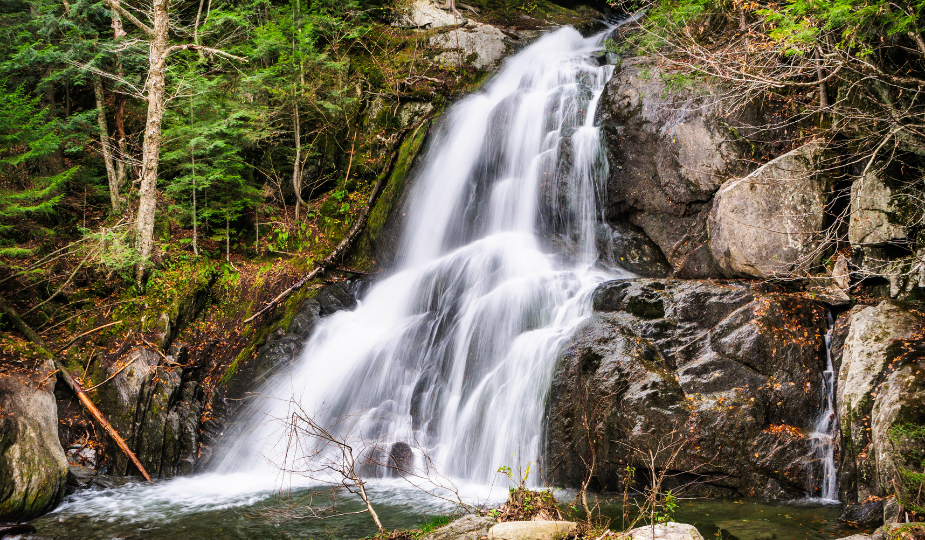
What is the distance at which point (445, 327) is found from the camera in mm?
8977

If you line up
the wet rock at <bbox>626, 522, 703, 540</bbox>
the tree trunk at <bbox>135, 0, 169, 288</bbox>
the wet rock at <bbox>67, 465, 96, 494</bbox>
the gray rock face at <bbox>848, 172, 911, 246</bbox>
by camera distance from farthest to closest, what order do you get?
the tree trunk at <bbox>135, 0, 169, 288</bbox>, the wet rock at <bbox>67, 465, 96, 494</bbox>, the gray rock face at <bbox>848, 172, 911, 246</bbox>, the wet rock at <bbox>626, 522, 703, 540</bbox>

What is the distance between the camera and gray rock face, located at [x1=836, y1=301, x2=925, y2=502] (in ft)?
15.0

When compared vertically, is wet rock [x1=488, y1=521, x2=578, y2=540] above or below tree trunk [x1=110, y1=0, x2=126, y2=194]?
below

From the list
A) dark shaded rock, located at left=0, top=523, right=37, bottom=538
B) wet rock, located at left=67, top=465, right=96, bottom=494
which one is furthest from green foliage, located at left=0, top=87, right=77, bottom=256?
dark shaded rock, located at left=0, top=523, right=37, bottom=538

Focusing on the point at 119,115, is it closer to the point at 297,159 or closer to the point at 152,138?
the point at 152,138

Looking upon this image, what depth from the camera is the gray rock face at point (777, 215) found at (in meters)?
6.90

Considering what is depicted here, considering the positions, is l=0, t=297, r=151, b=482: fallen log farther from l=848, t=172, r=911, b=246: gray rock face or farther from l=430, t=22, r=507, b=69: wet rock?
l=430, t=22, r=507, b=69: wet rock

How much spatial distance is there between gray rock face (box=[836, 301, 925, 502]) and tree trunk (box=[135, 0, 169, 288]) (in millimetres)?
10846

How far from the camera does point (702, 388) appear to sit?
6.34 meters

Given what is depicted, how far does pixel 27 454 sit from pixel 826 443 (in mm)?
9427

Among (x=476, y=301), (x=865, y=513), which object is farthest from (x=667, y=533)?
(x=476, y=301)

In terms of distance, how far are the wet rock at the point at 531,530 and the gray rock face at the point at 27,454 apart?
19.3 feet

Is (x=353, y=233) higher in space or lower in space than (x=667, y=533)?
higher

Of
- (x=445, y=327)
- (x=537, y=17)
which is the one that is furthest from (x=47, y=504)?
(x=537, y=17)
